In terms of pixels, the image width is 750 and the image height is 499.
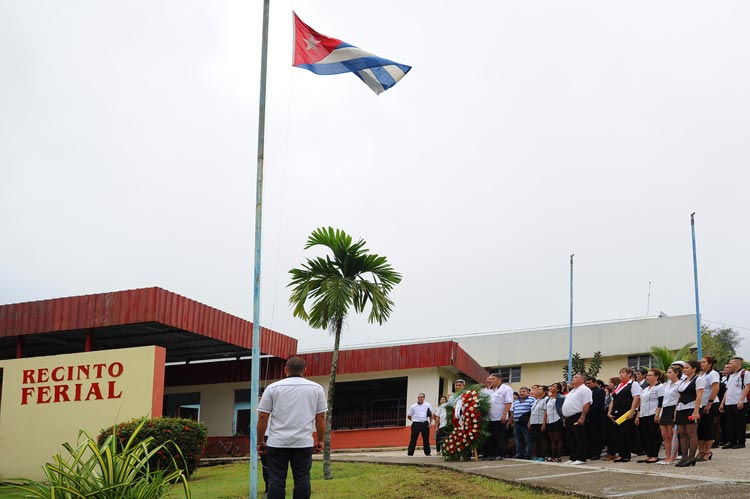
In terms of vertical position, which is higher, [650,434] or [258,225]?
[258,225]

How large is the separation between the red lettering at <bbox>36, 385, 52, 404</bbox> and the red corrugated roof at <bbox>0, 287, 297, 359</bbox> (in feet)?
5.82

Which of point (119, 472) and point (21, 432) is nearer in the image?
point (119, 472)

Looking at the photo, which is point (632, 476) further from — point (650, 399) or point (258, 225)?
point (258, 225)

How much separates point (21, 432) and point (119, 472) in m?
14.0

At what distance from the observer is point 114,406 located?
59.8 ft

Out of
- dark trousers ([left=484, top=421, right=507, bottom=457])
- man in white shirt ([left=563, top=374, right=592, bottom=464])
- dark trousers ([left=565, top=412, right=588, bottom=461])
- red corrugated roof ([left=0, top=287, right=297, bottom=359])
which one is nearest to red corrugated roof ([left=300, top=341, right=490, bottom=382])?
red corrugated roof ([left=0, top=287, right=297, bottom=359])

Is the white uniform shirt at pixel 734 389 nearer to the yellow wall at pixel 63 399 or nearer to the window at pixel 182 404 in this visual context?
the yellow wall at pixel 63 399

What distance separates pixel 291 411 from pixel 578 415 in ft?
27.8

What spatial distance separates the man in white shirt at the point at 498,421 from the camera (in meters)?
15.7

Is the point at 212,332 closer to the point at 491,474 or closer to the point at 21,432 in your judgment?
the point at 21,432

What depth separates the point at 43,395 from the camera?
19.1 metres

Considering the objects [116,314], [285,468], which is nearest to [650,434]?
[285,468]

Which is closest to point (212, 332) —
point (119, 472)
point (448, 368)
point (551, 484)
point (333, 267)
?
point (333, 267)

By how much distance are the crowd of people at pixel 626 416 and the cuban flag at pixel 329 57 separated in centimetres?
631
